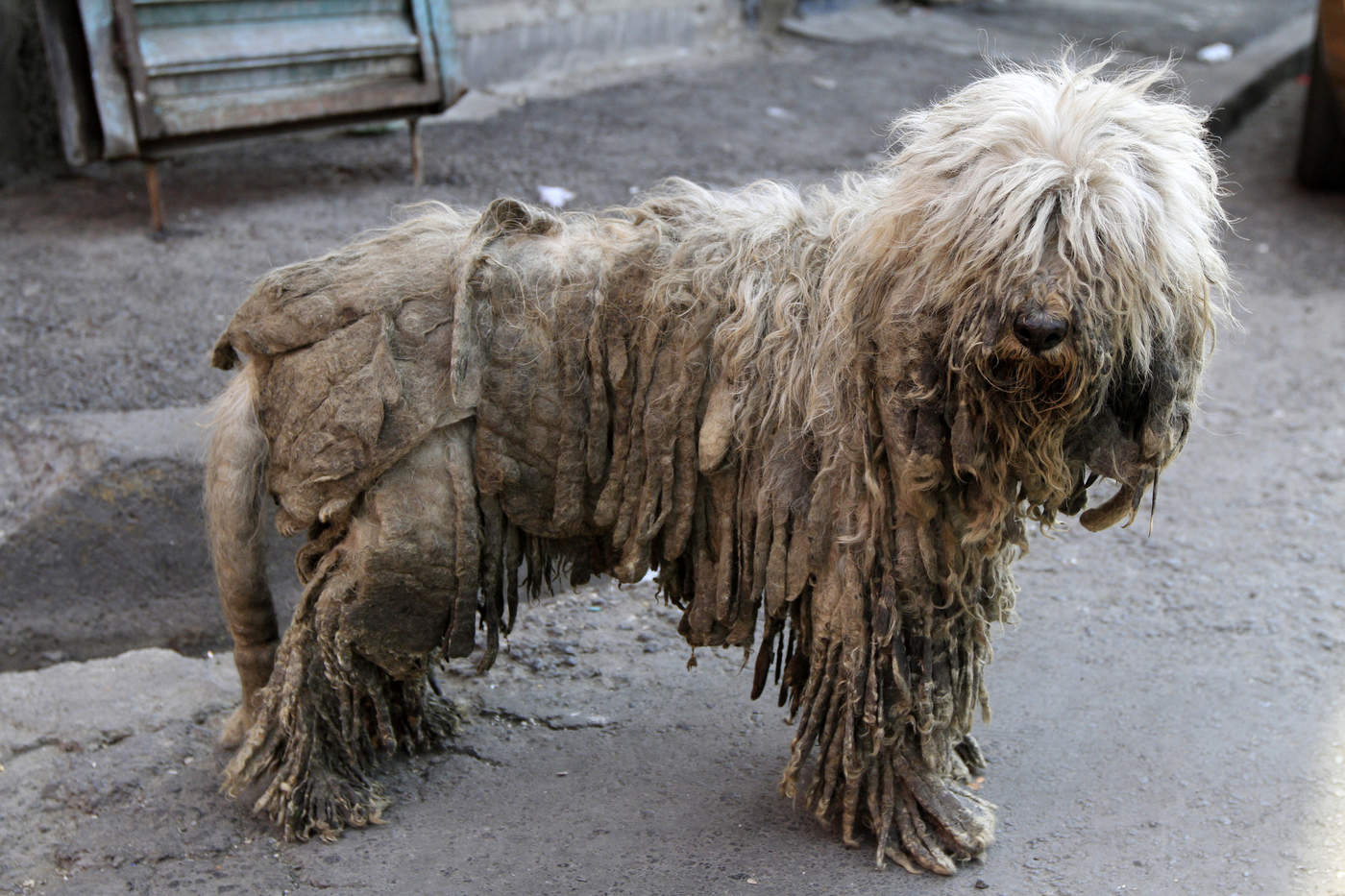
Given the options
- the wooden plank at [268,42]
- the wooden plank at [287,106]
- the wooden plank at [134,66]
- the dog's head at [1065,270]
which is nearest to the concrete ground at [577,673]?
the wooden plank at [287,106]

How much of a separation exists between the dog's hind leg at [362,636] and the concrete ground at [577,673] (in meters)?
0.11

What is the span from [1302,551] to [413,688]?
117 inches

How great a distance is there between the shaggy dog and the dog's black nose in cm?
8

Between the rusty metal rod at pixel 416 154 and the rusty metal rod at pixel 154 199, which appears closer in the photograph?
the rusty metal rod at pixel 154 199

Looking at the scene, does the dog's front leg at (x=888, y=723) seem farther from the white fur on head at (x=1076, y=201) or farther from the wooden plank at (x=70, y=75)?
the wooden plank at (x=70, y=75)

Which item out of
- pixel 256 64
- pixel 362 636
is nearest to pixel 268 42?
pixel 256 64

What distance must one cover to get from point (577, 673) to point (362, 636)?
0.97m

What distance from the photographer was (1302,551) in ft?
14.1

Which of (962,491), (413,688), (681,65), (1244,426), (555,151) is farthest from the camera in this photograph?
(681,65)

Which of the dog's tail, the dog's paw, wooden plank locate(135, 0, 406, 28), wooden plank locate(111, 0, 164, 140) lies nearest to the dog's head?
the dog's paw

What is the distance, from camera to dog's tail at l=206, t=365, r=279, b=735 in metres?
2.97

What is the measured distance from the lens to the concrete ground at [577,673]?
9.70ft

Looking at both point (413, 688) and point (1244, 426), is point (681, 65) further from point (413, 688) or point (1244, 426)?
point (413, 688)

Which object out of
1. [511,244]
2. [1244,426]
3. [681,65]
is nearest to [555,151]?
[681,65]
